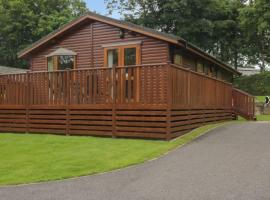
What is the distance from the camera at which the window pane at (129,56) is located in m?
18.3

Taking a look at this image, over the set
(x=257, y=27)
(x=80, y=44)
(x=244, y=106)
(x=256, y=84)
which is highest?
(x=257, y=27)

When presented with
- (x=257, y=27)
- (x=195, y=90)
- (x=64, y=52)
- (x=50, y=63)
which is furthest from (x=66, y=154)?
(x=257, y=27)

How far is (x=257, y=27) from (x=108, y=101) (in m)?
29.7

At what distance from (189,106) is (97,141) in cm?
365

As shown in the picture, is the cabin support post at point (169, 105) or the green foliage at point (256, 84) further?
the green foliage at point (256, 84)

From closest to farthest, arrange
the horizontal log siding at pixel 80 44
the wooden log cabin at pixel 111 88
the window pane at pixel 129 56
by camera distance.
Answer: the wooden log cabin at pixel 111 88, the window pane at pixel 129 56, the horizontal log siding at pixel 80 44

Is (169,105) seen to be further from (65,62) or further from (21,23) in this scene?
(21,23)

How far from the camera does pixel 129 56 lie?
18.4m

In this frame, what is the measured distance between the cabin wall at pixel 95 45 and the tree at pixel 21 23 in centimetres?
2511

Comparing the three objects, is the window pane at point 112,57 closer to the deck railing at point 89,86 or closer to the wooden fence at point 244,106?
the deck railing at point 89,86

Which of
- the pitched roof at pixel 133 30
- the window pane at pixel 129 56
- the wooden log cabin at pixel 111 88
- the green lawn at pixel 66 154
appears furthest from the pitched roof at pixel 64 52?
the green lawn at pixel 66 154

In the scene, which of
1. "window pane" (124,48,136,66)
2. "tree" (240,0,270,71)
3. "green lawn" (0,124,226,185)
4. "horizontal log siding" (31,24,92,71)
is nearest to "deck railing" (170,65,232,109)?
"green lawn" (0,124,226,185)

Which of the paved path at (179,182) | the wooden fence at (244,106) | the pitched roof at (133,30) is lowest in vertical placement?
the paved path at (179,182)

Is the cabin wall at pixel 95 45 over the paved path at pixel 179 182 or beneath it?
over
